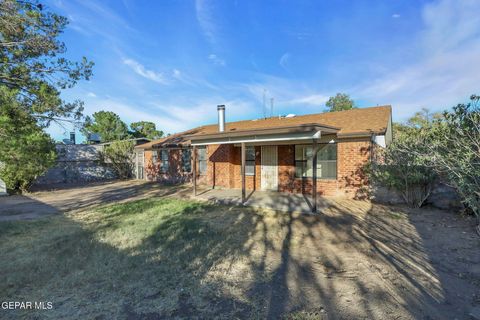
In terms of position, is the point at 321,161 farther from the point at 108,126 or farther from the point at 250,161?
the point at 108,126

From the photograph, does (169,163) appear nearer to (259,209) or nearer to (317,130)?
(259,209)

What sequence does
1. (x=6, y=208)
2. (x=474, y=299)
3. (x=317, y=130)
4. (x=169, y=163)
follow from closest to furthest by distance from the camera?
Answer: 1. (x=474, y=299)
2. (x=317, y=130)
3. (x=6, y=208)
4. (x=169, y=163)

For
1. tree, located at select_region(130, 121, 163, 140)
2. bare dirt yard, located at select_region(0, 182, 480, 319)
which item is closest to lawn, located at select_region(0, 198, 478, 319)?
bare dirt yard, located at select_region(0, 182, 480, 319)

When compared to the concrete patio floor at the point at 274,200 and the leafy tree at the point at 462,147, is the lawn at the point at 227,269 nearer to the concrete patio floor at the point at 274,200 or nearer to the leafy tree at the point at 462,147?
the leafy tree at the point at 462,147

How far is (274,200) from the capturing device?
9117 millimetres

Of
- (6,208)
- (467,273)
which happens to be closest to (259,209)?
(467,273)

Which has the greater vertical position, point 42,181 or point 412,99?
point 412,99

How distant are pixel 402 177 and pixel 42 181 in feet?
69.7

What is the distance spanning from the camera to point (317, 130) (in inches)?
264

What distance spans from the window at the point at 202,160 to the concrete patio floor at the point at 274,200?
122 inches

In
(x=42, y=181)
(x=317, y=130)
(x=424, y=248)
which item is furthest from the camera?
(x=42, y=181)

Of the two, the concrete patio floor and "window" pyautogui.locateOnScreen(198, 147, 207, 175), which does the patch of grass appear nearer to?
the concrete patio floor

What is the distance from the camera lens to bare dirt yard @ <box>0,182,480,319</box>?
2.87m

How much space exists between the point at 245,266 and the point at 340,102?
35.2m
